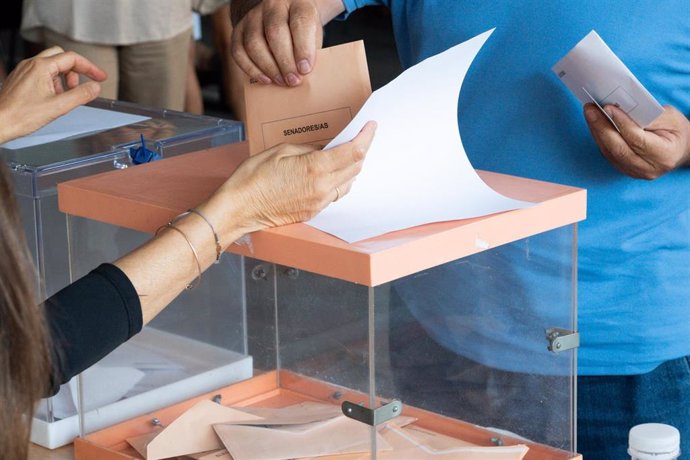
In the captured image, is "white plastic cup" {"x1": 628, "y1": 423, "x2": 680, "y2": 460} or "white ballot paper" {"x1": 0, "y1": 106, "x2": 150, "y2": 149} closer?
"white plastic cup" {"x1": 628, "y1": 423, "x2": 680, "y2": 460}

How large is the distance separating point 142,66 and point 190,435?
2446mm

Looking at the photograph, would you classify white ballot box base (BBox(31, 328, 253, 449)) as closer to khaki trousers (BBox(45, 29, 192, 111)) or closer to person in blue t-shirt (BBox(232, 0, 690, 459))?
person in blue t-shirt (BBox(232, 0, 690, 459))

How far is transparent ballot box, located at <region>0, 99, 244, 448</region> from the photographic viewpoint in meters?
1.45

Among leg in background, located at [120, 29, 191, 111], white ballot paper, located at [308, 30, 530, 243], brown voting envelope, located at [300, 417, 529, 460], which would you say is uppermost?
white ballot paper, located at [308, 30, 530, 243]

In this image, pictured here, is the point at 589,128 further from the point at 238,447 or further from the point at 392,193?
the point at 238,447

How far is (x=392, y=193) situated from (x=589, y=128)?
0.42m

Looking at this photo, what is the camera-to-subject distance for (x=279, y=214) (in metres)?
1.12

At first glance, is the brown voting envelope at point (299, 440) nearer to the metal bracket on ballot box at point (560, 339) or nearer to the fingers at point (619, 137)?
the metal bracket on ballot box at point (560, 339)

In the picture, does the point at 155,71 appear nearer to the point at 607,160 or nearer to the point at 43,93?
the point at 43,93

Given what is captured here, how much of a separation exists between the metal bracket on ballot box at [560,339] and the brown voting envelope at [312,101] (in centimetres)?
33

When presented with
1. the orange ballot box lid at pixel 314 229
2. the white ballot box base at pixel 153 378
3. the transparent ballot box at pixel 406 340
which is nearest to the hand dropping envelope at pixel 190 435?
the transparent ballot box at pixel 406 340

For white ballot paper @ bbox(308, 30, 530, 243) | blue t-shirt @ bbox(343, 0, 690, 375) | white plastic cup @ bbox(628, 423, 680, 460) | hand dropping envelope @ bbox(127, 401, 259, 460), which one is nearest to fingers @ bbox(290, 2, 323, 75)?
white ballot paper @ bbox(308, 30, 530, 243)

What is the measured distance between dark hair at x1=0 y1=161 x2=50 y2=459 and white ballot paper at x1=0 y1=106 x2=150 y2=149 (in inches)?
27.2

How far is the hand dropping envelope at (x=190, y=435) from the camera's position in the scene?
123 centimetres
